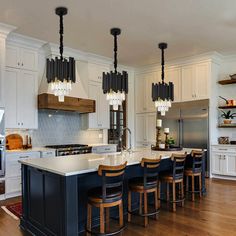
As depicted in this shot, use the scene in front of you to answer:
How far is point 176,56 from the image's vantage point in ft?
21.0

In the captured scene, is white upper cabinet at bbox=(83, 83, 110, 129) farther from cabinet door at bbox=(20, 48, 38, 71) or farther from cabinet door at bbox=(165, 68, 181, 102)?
cabinet door at bbox=(165, 68, 181, 102)

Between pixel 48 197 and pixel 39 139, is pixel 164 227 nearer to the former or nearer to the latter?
pixel 48 197

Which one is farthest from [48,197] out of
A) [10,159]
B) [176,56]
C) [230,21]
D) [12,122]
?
[176,56]

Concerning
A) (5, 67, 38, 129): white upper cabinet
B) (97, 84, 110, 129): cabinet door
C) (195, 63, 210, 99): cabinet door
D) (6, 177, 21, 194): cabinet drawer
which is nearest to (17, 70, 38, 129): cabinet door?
(5, 67, 38, 129): white upper cabinet

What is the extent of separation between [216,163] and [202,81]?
211 centimetres

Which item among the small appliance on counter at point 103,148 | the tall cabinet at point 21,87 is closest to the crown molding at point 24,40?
the tall cabinet at point 21,87

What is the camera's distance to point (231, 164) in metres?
5.85

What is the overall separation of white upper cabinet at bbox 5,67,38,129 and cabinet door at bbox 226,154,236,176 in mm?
4566

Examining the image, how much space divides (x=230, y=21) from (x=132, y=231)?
3771mm

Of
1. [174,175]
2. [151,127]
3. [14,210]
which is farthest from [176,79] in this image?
[14,210]

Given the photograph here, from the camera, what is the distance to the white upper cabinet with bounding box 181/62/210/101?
618cm

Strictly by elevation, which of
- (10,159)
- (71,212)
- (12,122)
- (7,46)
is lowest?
(71,212)

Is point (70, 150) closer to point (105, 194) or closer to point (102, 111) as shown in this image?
point (102, 111)

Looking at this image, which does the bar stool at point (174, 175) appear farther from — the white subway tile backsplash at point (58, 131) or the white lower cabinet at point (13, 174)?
the white subway tile backsplash at point (58, 131)
